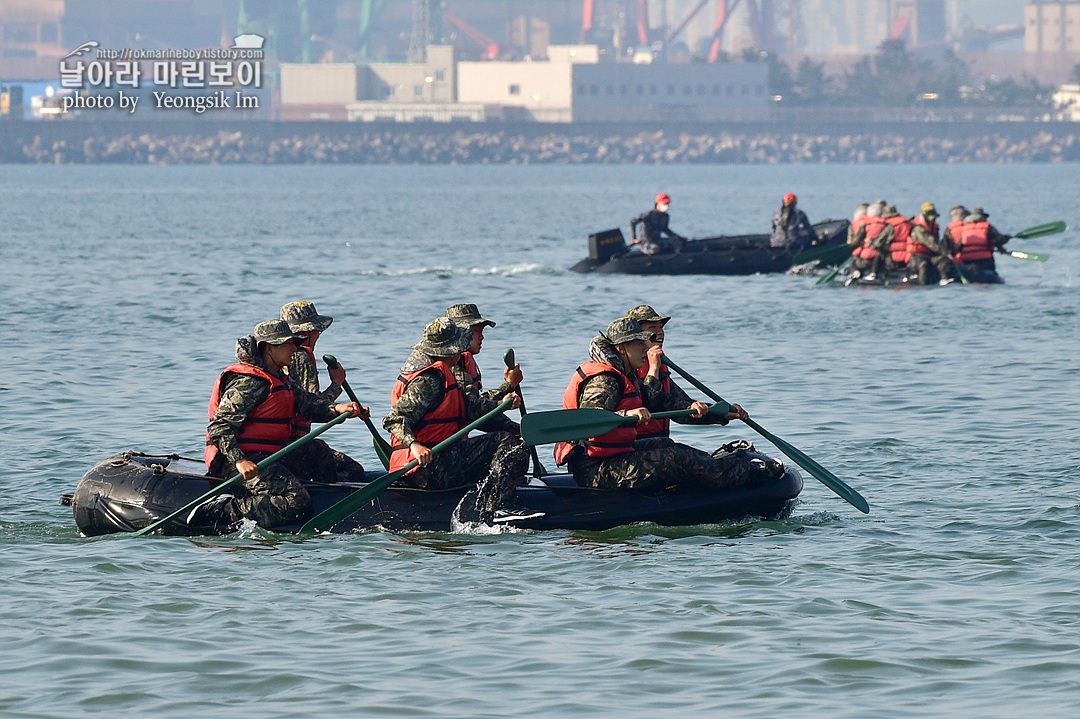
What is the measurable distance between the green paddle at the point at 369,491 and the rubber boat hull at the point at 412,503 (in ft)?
0.66

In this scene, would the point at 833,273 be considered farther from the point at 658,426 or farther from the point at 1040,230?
the point at 658,426

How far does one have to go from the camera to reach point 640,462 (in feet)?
42.1

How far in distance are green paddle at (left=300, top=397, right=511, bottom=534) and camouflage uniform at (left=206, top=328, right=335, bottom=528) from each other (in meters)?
0.19

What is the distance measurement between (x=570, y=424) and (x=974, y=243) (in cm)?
2184

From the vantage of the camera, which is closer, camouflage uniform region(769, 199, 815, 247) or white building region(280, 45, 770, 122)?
camouflage uniform region(769, 199, 815, 247)

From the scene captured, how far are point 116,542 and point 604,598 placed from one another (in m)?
4.17

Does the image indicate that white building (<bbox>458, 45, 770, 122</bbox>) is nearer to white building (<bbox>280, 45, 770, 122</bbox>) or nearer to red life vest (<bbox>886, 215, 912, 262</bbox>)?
white building (<bbox>280, 45, 770, 122</bbox>)

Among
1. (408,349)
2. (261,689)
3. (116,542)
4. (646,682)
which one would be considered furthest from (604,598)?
(408,349)

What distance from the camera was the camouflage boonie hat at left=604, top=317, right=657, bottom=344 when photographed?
41.1 feet

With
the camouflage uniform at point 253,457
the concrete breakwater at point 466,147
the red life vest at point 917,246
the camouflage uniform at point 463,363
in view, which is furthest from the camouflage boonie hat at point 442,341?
the concrete breakwater at point 466,147

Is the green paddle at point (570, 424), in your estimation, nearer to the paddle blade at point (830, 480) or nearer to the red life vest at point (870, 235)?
the paddle blade at point (830, 480)

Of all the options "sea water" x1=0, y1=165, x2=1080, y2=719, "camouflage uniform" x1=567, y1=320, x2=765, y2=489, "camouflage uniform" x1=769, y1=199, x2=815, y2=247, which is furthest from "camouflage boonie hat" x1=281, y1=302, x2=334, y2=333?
"camouflage uniform" x1=769, y1=199, x2=815, y2=247

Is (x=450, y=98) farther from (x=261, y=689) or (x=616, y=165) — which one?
(x=261, y=689)

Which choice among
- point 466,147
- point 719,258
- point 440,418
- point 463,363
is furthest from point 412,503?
point 466,147
